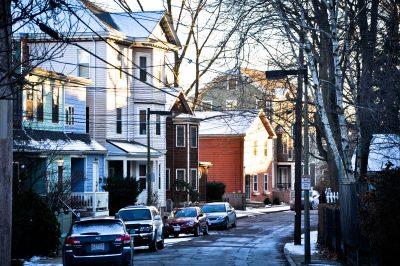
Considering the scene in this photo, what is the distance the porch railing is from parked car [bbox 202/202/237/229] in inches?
267

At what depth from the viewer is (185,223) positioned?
141 feet

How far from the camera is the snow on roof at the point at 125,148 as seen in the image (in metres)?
51.7

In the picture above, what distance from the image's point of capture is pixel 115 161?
54.0 metres

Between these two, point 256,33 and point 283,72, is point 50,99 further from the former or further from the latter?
point 256,33

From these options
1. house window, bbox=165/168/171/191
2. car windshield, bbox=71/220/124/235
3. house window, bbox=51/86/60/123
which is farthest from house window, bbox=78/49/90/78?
car windshield, bbox=71/220/124/235

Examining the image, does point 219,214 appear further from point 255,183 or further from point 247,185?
point 255,183

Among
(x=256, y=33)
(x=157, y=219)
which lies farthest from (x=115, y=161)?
(x=256, y=33)

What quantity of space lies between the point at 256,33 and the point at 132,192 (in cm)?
2973

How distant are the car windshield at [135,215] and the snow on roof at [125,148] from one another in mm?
17947

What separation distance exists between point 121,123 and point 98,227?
30.9 meters

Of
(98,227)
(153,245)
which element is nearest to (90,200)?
(153,245)

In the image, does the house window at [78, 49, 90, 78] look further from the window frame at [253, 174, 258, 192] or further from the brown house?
the window frame at [253, 174, 258, 192]

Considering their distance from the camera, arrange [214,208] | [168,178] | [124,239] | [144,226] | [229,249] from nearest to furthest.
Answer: [124,239] → [144,226] → [229,249] → [214,208] → [168,178]

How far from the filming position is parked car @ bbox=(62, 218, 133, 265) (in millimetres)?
23181
